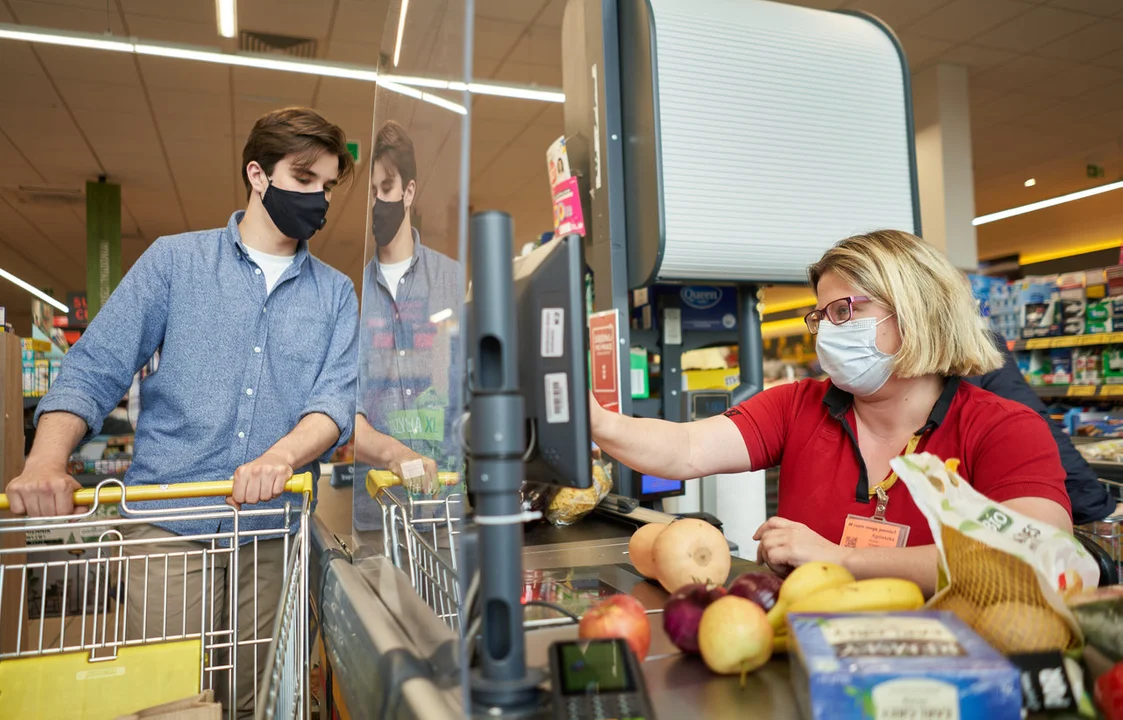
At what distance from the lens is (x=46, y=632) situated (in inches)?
153

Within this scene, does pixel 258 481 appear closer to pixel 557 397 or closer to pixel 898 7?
pixel 557 397

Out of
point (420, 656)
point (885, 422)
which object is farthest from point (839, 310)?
point (420, 656)

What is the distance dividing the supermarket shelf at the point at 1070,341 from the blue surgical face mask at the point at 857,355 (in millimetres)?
3703

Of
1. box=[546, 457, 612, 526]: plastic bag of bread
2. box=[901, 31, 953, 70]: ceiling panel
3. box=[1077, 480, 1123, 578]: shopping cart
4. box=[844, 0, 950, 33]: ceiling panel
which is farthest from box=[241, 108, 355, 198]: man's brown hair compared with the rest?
box=[901, 31, 953, 70]: ceiling panel

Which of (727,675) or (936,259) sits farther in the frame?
(936,259)

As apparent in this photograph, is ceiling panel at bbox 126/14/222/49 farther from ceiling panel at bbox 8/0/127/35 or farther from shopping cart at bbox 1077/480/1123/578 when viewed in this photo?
shopping cart at bbox 1077/480/1123/578

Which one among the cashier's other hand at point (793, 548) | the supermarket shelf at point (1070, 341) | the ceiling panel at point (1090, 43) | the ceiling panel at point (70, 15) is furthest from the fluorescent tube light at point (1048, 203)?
the cashier's other hand at point (793, 548)

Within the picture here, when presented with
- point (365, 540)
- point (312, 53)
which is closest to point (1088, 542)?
point (365, 540)

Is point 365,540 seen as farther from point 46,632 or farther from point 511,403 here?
point 46,632

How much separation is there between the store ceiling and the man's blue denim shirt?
4.05 meters

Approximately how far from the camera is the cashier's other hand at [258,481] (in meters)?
1.41

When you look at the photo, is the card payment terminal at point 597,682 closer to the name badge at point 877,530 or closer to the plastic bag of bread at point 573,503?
the name badge at point 877,530

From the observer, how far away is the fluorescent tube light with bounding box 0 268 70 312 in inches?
589

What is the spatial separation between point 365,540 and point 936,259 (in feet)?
4.08
